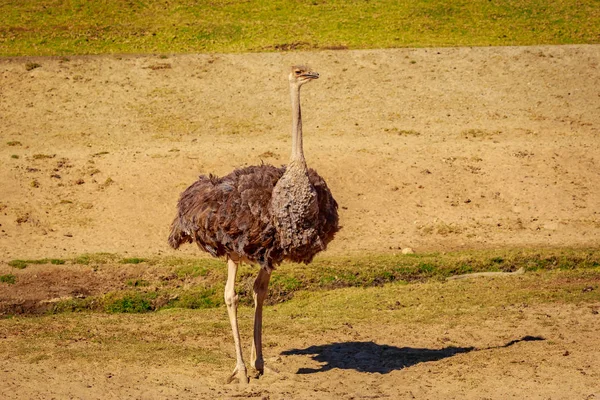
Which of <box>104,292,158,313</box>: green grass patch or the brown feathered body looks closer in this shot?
the brown feathered body

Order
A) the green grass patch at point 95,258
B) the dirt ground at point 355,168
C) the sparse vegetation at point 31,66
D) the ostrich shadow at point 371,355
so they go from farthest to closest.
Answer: the sparse vegetation at point 31,66
the green grass patch at point 95,258
the ostrich shadow at point 371,355
the dirt ground at point 355,168

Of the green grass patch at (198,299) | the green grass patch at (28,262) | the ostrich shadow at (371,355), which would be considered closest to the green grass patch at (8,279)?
the green grass patch at (28,262)

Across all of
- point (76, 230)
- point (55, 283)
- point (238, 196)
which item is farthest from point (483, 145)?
point (238, 196)

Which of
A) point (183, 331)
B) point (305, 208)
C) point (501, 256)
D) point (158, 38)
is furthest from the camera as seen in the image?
point (158, 38)

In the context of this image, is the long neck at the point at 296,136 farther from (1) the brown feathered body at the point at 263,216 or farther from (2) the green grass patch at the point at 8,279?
(2) the green grass patch at the point at 8,279

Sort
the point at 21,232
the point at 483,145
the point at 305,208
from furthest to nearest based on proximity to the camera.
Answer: the point at 483,145
the point at 21,232
the point at 305,208

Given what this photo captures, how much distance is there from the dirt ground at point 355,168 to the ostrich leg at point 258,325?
11.6 inches

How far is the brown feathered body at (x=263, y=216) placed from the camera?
9.75 metres

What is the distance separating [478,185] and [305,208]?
9.42 meters

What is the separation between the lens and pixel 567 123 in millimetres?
21219

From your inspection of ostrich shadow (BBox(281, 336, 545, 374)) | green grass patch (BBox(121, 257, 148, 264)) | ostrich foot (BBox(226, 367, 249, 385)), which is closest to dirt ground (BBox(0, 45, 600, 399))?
ostrich shadow (BBox(281, 336, 545, 374))

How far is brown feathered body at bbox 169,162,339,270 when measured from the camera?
9750 millimetres

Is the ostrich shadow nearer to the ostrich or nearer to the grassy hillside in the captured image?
the ostrich

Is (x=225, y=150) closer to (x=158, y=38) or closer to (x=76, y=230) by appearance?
(x=76, y=230)
